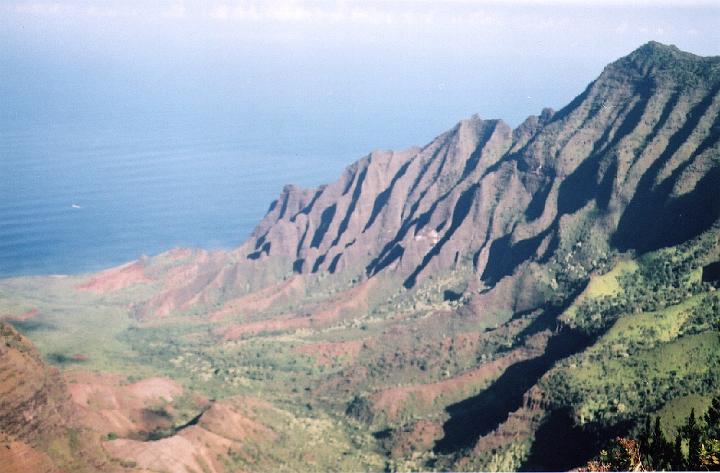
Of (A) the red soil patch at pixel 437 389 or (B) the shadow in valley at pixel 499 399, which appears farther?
(A) the red soil patch at pixel 437 389

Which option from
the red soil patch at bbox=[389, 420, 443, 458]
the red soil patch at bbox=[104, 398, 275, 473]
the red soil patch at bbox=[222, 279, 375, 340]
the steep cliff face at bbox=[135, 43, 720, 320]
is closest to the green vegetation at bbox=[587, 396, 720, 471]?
the red soil patch at bbox=[104, 398, 275, 473]

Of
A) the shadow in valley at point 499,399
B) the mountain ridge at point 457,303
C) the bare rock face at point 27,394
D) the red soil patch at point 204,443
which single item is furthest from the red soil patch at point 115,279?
the shadow in valley at point 499,399

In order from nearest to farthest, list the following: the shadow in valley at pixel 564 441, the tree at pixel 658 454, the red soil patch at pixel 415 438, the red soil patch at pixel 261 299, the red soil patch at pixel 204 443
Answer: the tree at pixel 658 454 → the red soil patch at pixel 204 443 → the shadow in valley at pixel 564 441 → the red soil patch at pixel 415 438 → the red soil patch at pixel 261 299

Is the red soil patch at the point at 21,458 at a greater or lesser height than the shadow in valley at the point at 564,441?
greater

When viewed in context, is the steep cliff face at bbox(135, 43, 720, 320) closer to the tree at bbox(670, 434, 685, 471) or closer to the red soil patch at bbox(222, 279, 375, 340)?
the red soil patch at bbox(222, 279, 375, 340)

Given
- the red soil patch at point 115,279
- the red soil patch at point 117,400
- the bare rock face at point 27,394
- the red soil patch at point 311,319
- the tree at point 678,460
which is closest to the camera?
the tree at point 678,460

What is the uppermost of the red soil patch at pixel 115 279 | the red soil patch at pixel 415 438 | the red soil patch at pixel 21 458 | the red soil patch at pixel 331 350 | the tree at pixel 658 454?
the tree at pixel 658 454

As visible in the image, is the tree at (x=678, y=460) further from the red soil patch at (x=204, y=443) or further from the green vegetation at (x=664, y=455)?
the red soil patch at (x=204, y=443)
